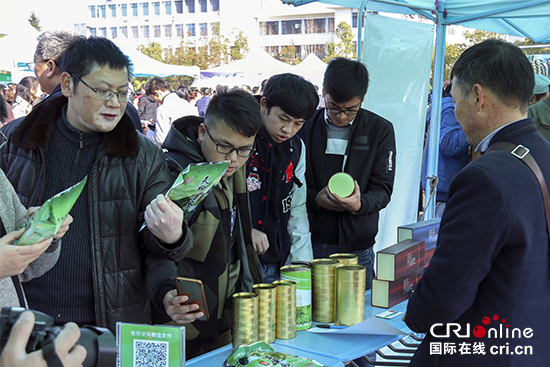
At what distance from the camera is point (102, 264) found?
5.02 feet

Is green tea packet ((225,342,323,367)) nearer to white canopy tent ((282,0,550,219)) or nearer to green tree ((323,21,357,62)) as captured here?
white canopy tent ((282,0,550,219))

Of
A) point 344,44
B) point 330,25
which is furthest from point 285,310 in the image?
point 330,25

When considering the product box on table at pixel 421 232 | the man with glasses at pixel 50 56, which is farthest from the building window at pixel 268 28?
the product box on table at pixel 421 232

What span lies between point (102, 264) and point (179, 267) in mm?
289

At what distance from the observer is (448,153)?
377 centimetres

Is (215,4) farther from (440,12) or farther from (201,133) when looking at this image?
(201,133)

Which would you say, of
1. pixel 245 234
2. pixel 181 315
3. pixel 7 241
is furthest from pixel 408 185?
pixel 7 241

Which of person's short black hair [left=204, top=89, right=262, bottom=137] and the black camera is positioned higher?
person's short black hair [left=204, top=89, right=262, bottom=137]

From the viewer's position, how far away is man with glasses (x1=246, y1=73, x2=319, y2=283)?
2.16 metres

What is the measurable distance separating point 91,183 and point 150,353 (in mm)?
590

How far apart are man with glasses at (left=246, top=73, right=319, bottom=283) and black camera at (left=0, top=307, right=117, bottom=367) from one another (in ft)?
4.79

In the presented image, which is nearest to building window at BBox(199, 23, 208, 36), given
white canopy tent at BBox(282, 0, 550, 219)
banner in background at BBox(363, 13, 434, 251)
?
white canopy tent at BBox(282, 0, 550, 219)

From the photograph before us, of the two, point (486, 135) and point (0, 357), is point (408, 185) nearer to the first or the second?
point (486, 135)

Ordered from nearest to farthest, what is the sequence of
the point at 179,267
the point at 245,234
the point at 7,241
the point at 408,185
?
1. the point at 7,241
2. the point at 179,267
3. the point at 245,234
4. the point at 408,185
